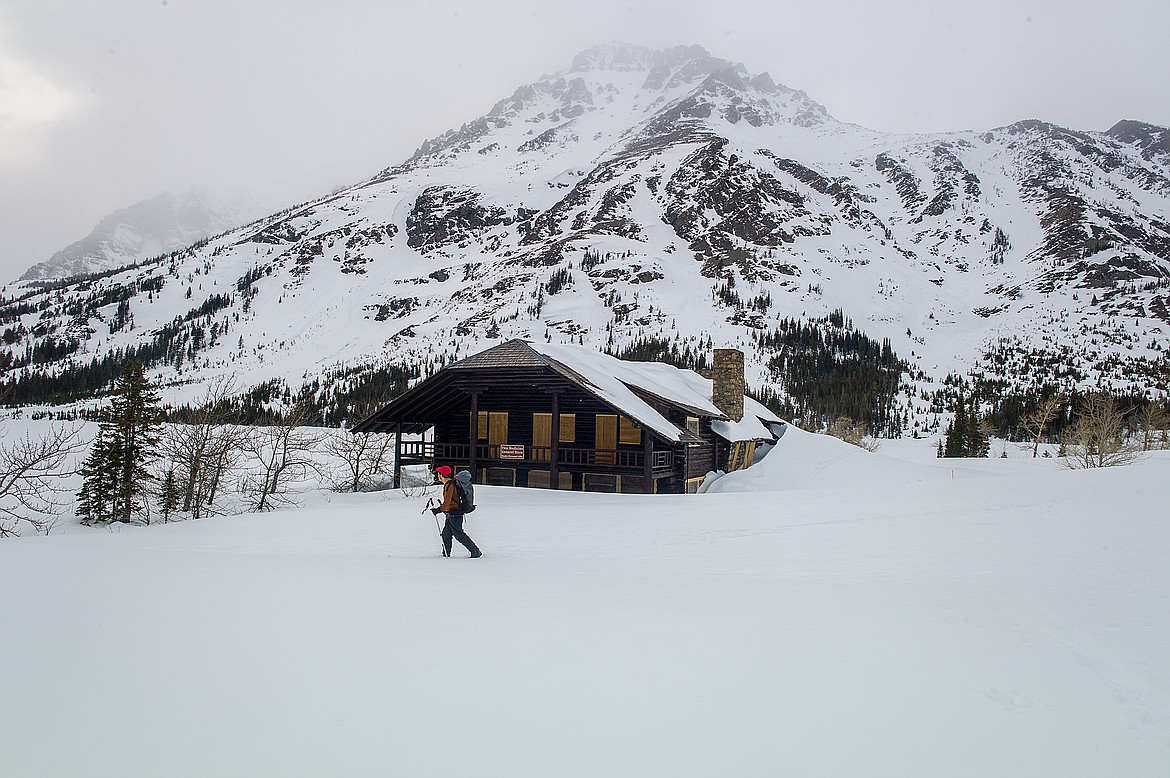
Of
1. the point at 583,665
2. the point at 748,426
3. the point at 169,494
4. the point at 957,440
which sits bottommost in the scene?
the point at 169,494

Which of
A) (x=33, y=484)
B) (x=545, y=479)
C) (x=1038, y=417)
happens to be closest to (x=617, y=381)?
(x=545, y=479)

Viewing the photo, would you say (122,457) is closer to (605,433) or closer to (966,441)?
(605,433)

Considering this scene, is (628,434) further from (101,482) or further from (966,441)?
(966,441)

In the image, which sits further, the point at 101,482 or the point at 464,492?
the point at 101,482

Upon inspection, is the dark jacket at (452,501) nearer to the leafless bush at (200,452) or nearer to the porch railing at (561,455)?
the porch railing at (561,455)

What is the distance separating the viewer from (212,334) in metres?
151

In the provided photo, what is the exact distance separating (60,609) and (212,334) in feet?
553

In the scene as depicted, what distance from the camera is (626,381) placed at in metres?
25.7

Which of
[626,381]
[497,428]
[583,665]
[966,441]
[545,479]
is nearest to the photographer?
[583,665]

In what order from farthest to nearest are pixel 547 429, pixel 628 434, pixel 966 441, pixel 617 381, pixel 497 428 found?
1. pixel 966 441
2. pixel 497 428
3. pixel 547 429
4. pixel 628 434
5. pixel 617 381

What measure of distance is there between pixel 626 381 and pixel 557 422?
4.03 metres

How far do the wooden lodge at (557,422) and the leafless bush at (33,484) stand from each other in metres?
9.43

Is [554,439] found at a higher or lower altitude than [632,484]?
higher

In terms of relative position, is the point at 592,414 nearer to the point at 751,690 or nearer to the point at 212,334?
the point at 751,690
